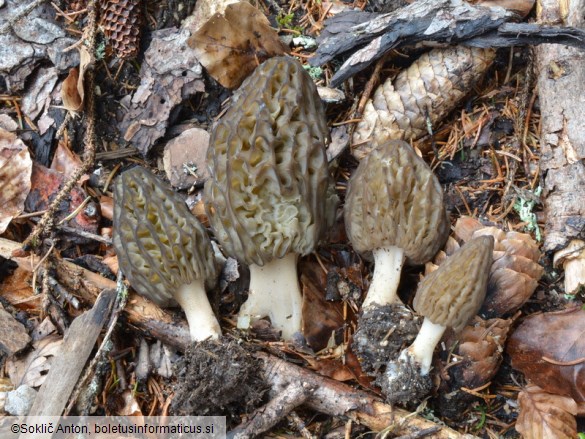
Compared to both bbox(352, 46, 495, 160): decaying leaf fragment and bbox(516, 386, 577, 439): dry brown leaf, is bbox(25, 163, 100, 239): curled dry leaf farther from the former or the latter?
bbox(516, 386, 577, 439): dry brown leaf

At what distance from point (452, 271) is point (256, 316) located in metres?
1.07

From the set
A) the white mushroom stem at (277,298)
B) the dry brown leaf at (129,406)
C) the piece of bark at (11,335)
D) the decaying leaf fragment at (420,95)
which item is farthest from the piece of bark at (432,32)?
the piece of bark at (11,335)

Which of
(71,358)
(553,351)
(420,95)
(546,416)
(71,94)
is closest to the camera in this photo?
(546,416)

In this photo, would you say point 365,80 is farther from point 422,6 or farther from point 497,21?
point 497,21

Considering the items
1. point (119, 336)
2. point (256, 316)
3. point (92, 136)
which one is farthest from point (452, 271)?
point (92, 136)

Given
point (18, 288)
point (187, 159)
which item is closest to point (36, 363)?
point (18, 288)

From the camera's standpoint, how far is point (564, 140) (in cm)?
322

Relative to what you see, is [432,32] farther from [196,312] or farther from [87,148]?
[87,148]

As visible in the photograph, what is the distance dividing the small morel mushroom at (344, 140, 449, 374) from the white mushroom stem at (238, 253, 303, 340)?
1.24 feet

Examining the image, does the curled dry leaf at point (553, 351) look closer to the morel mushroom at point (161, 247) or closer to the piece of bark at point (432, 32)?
the piece of bark at point (432, 32)

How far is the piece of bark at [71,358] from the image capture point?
2982 mm

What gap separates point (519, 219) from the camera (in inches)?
132

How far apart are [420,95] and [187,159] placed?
4.48 ft

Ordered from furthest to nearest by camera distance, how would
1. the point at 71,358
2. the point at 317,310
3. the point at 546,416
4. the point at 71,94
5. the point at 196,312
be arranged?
the point at 71,94, the point at 317,310, the point at 196,312, the point at 71,358, the point at 546,416
